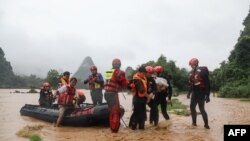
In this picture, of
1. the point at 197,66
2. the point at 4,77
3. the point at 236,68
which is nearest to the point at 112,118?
the point at 197,66

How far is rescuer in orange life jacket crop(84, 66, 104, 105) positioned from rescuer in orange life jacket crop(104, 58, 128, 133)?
2974mm

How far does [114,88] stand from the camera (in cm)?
1112

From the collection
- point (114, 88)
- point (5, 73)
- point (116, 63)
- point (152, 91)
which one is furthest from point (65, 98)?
point (5, 73)

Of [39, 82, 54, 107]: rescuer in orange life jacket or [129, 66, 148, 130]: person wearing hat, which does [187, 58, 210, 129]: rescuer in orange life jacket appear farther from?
[39, 82, 54, 107]: rescuer in orange life jacket

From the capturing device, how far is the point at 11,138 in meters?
11.5

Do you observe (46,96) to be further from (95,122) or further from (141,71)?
(141,71)

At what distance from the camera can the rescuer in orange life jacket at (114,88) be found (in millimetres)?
10930

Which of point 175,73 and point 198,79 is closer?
point 198,79

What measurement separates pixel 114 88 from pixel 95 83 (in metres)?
3.28

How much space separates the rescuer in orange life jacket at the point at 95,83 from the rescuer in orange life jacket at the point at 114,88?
2974mm

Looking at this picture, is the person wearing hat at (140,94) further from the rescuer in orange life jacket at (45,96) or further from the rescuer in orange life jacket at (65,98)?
the rescuer in orange life jacket at (45,96)

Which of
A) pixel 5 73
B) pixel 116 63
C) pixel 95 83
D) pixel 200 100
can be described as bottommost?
pixel 200 100

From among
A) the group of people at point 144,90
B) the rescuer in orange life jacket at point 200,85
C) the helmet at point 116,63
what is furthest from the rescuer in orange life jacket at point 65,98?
the rescuer in orange life jacket at point 200,85

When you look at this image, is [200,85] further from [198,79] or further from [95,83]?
[95,83]
